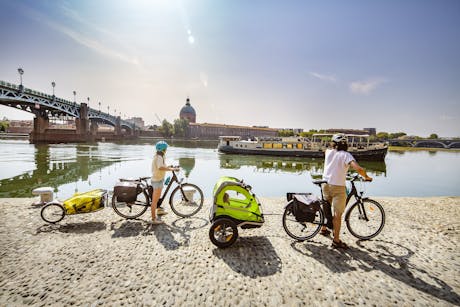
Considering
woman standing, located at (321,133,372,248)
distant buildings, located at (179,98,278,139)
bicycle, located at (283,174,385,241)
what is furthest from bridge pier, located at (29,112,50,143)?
distant buildings, located at (179,98,278,139)

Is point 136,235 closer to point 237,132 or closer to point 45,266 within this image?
point 45,266

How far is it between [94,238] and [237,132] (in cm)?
16273

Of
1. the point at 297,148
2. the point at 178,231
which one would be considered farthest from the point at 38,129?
the point at 178,231

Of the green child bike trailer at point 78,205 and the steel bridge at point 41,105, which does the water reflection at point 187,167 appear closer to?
the green child bike trailer at point 78,205

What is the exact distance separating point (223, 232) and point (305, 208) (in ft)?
6.16

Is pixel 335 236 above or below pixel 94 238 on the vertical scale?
above

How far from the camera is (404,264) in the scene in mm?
4121

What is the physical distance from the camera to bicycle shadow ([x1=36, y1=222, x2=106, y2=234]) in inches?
203

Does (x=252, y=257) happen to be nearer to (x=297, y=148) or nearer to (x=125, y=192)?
(x=125, y=192)

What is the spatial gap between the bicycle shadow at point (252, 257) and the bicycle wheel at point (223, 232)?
0.51 feet

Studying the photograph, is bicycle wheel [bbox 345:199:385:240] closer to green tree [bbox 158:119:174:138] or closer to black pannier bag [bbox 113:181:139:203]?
black pannier bag [bbox 113:181:139:203]

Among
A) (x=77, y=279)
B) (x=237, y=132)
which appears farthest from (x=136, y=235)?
(x=237, y=132)

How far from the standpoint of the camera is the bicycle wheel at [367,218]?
4.98 m

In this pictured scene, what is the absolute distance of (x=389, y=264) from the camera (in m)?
4.11
